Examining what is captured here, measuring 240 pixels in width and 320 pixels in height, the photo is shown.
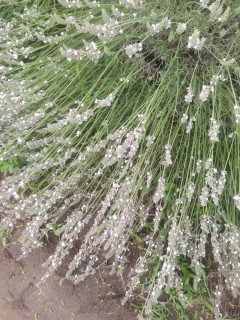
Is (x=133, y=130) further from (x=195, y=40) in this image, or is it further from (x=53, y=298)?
(x=53, y=298)

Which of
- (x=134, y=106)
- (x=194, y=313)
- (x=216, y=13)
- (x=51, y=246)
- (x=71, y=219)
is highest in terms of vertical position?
(x=216, y=13)

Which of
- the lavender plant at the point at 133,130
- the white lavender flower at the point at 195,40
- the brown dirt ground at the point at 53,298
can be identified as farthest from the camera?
the brown dirt ground at the point at 53,298

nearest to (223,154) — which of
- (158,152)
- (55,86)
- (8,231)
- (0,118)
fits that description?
(158,152)

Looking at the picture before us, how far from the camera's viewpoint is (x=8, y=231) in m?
2.46

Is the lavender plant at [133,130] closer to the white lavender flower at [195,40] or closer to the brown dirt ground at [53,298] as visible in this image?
the brown dirt ground at [53,298]

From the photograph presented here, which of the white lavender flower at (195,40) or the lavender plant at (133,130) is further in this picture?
the lavender plant at (133,130)

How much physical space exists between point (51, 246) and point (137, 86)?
115 centimetres

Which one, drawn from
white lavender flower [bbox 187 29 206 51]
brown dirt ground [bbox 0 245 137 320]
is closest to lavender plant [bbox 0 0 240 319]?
brown dirt ground [bbox 0 245 137 320]

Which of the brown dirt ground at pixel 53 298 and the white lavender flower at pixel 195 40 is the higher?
the white lavender flower at pixel 195 40

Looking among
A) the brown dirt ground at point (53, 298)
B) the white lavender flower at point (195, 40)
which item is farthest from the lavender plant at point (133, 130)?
the white lavender flower at point (195, 40)

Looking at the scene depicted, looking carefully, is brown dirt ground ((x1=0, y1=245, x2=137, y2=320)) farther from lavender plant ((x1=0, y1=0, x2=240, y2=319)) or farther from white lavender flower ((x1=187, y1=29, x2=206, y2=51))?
white lavender flower ((x1=187, y1=29, x2=206, y2=51))

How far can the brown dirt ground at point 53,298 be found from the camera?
2.42 metres

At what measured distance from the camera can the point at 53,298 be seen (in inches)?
96.0

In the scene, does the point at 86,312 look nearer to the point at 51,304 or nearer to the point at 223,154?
the point at 51,304
